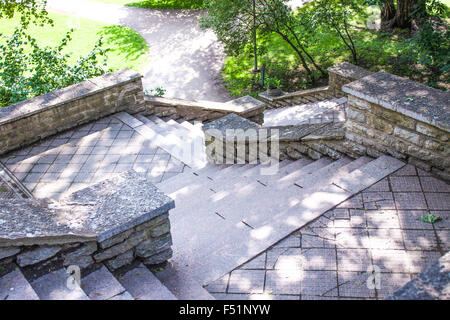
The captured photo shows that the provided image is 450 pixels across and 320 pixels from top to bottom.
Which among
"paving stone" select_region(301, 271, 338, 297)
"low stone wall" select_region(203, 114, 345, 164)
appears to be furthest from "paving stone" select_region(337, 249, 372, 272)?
"low stone wall" select_region(203, 114, 345, 164)

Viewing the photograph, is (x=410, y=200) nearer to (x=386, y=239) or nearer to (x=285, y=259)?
(x=386, y=239)

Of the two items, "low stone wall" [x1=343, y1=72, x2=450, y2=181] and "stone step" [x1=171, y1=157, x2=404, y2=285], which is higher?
"low stone wall" [x1=343, y1=72, x2=450, y2=181]

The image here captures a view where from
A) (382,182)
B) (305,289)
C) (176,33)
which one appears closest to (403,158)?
(382,182)

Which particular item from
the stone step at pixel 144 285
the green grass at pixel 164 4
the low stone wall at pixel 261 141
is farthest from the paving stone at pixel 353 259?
the green grass at pixel 164 4

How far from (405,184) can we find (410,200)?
0.31m

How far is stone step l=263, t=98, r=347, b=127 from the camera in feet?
32.2

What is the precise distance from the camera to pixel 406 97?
4.86m

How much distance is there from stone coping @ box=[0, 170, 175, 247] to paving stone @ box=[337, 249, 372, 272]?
1.46 meters

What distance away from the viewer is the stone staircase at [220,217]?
3.37m

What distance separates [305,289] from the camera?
11.5 feet

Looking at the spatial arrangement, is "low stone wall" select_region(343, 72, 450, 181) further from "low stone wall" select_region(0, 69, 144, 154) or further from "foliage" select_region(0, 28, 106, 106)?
"foliage" select_region(0, 28, 106, 106)

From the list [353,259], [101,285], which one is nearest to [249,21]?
[353,259]

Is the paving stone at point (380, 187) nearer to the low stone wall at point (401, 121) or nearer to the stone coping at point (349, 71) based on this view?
the low stone wall at point (401, 121)

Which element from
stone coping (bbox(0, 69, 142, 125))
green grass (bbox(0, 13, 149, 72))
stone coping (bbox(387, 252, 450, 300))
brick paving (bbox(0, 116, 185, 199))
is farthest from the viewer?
green grass (bbox(0, 13, 149, 72))
